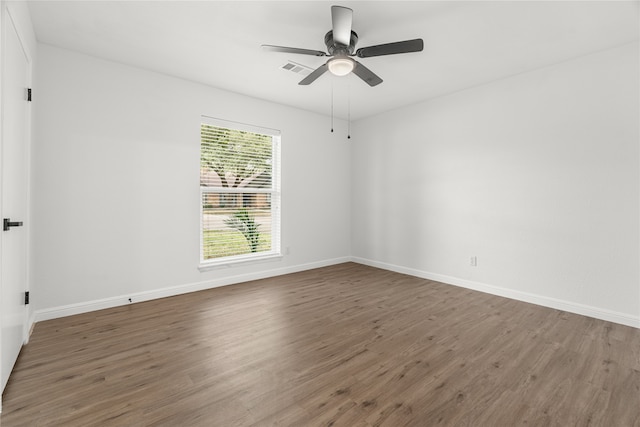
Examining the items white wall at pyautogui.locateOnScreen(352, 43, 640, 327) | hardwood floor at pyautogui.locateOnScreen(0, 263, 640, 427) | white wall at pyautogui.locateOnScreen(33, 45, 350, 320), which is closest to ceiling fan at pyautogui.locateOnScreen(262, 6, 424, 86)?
white wall at pyautogui.locateOnScreen(33, 45, 350, 320)

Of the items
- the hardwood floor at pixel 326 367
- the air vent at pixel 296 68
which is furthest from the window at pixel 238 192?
the air vent at pixel 296 68

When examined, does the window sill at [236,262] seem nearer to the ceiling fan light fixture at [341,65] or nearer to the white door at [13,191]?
the white door at [13,191]

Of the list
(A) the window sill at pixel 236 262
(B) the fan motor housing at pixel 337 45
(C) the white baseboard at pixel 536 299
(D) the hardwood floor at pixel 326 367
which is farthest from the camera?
(A) the window sill at pixel 236 262

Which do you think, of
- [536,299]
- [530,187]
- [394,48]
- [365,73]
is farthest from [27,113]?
[536,299]

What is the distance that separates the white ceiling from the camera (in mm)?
2432

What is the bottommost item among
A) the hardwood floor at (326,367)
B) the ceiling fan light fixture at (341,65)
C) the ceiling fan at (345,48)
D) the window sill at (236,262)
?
the hardwood floor at (326,367)

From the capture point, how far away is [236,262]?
434 cm

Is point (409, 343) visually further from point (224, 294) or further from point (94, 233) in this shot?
point (94, 233)

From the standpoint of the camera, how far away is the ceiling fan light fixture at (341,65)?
8.50ft

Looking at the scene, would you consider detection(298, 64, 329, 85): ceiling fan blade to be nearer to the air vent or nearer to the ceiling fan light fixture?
the ceiling fan light fixture

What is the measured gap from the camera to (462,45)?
2982 millimetres

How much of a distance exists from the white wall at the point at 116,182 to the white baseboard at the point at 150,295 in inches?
0.5

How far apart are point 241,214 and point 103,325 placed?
2124 millimetres

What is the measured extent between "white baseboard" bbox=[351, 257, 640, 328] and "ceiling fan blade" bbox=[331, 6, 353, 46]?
3.46m
